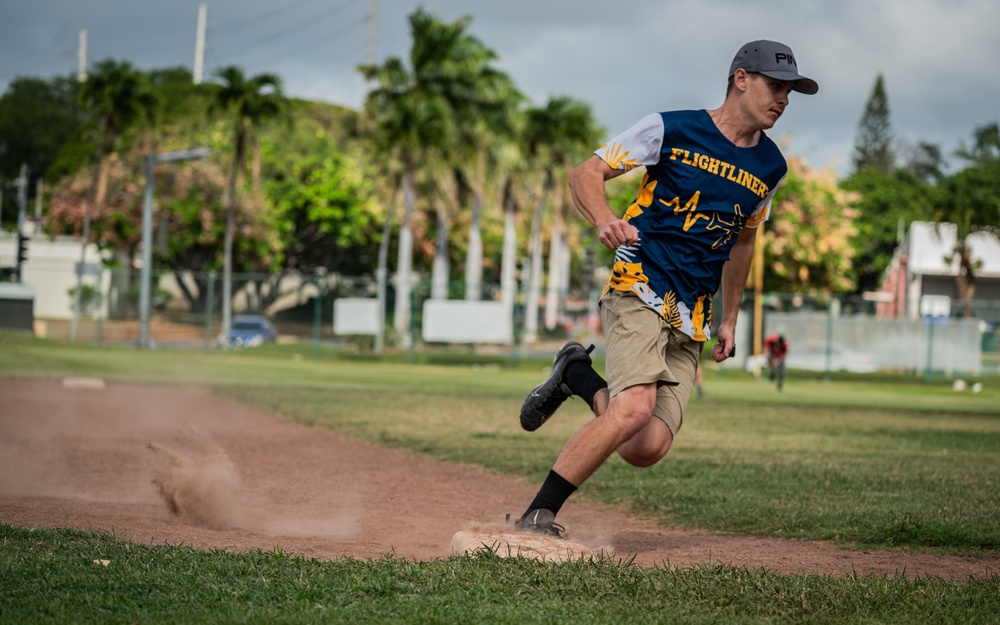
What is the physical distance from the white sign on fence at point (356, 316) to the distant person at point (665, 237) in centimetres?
3209

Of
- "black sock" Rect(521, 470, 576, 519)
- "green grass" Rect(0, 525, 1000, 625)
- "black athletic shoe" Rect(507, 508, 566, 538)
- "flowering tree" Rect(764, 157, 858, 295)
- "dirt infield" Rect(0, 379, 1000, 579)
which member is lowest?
"dirt infield" Rect(0, 379, 1000, 579)

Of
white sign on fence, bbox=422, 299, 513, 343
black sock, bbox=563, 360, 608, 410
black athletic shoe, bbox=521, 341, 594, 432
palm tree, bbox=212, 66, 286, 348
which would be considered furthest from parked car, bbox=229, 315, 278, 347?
black sock, bbox=563, 360, 608, 410

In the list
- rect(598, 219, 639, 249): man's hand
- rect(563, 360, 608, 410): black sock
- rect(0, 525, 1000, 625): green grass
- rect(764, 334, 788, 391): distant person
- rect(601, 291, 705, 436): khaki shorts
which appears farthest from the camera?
rect(764, 334, 788, 391): distant person

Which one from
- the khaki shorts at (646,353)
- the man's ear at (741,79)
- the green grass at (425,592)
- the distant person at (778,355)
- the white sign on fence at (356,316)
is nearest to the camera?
the green grass at (425,592)

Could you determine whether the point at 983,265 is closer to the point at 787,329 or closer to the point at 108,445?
the point at 787,329

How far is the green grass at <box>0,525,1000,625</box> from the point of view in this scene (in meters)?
3.61

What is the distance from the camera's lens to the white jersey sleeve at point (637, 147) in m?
4.91

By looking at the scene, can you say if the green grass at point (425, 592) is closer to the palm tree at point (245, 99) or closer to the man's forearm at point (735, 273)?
the man's forearm at point (735, 273)

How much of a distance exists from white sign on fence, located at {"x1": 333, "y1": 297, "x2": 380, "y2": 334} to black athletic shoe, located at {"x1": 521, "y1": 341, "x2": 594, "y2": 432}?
103ft

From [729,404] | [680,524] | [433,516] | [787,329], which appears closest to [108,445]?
[433,516]

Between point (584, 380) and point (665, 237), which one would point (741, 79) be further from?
point (584, 380)

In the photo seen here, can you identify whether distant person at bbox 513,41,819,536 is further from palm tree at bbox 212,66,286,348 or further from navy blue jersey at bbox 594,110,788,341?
palm tree at bbox 212,66,286,348

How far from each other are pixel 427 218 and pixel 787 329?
25291mm

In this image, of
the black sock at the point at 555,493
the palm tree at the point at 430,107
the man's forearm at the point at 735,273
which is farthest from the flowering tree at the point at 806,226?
the black sock at the point at 555,493
